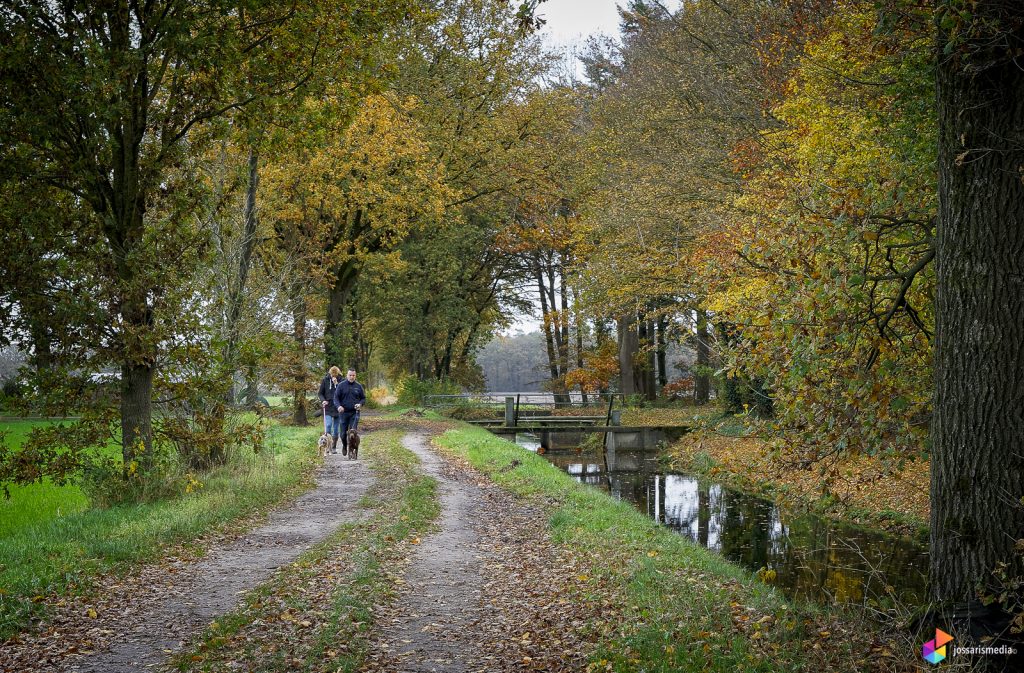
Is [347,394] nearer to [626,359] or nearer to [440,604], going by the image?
[440,604]

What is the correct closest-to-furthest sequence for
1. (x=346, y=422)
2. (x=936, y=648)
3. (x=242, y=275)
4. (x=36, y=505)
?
(x=936, y=648)
(x=36, y=505)
(x=242, y=275)
(x=346, y=422)

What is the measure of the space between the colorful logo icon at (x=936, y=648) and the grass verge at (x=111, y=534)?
6574 millimetres

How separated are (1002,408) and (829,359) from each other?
1.88 metres

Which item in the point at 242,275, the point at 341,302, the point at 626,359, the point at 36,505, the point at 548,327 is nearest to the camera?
the point at 36,505

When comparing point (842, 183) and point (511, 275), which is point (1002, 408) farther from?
point (511, 275)

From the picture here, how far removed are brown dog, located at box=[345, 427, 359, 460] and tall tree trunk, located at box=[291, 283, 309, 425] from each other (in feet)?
9.83

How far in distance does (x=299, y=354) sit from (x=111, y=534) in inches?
484

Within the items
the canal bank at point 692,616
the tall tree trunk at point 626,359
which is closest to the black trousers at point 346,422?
the canal bank at point 692,616

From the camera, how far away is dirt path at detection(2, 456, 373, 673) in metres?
5.71

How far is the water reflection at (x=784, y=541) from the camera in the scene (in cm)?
1053

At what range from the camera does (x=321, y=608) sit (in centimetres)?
693

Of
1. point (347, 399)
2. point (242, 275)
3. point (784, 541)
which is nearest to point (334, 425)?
point (347, 399)

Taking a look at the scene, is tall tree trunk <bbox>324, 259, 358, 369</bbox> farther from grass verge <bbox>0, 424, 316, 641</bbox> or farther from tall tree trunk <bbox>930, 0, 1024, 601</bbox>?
tall tree trunk <bbox>930, 0, 1024, 601</bbox>

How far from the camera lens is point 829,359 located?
7234 millimetres
